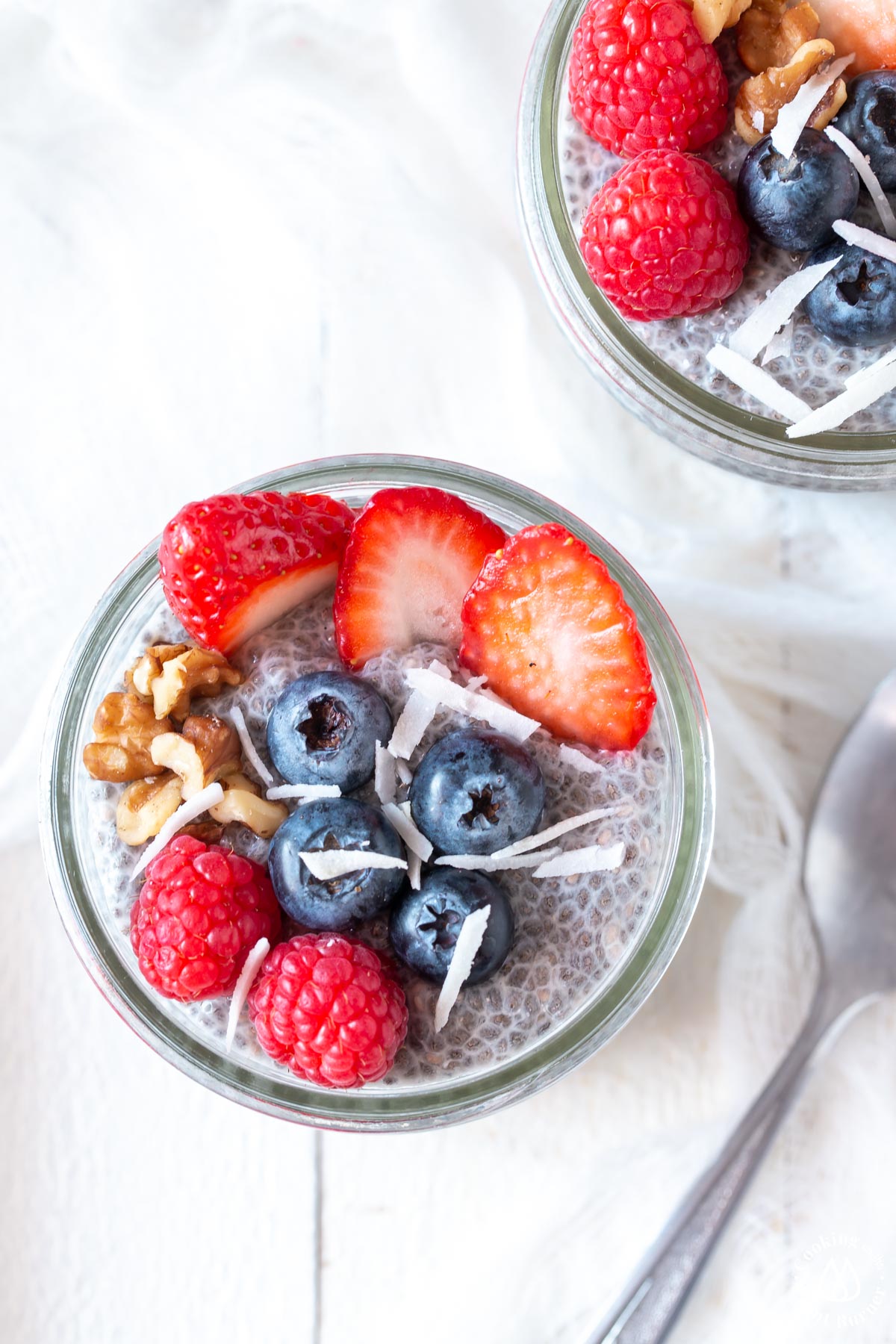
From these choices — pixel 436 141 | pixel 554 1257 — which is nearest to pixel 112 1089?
pixel 554 1257

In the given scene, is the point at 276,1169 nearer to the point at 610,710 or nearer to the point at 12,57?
the point at 610,710

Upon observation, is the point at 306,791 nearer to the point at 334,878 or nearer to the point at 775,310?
the point at 334,878

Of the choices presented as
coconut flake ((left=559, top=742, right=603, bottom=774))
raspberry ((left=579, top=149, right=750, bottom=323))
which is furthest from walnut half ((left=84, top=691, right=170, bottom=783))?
raspberry ((left=579, top=149, right=750, bottom=323))

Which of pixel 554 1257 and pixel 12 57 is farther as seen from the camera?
pixel 12 57

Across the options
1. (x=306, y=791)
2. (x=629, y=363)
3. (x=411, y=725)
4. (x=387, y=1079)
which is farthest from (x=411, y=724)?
A: (x=629, y=363)

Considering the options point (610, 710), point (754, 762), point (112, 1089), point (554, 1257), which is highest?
point (610, 710)

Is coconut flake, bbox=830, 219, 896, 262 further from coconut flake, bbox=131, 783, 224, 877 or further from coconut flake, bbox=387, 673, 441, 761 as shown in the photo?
coconut flake, bbox=131, 783, 224, 877

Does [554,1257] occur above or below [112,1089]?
below

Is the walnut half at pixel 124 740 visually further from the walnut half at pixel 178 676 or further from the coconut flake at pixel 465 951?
the coconut flake at pixel 465 951

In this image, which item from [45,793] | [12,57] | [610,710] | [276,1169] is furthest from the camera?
[12,57]
